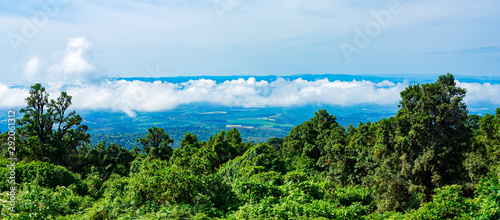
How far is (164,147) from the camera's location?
33.6m

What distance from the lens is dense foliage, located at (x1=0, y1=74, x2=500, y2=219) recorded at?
9.96 meters

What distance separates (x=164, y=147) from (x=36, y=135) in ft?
39.9

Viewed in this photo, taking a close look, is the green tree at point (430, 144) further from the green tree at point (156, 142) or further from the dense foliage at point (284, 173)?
the green tree at point (156, 142)

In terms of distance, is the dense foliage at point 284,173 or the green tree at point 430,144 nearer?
the dense foliage at point 284,173

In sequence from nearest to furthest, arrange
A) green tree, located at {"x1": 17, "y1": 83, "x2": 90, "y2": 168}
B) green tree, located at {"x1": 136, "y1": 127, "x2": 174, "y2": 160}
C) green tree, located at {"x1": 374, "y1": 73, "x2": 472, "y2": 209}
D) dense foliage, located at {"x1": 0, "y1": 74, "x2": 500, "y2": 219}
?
dense foliage, located at {"x1": 0, "y1": 74, "x2": 500, "y2": 219} < green tree, located at {"x1": 374, "y1": 73, "x2": 472, "y2": 209} < green tree, located at {"x1": 17, "y1": 83, "x2": 90, "y2": 168} < green tree, located at {"x1": 136, "y1": 127, "x2": 174, "y2": 160}

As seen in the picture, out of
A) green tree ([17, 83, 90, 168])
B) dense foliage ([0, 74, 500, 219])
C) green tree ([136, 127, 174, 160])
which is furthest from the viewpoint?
green tree ([136, 127, 174, 160])

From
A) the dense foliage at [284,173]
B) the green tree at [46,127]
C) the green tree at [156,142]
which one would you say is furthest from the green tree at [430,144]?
the green tree at [46,127]

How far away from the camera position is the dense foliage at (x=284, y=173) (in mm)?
9961

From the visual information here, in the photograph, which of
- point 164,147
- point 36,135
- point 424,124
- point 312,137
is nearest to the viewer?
point 424,124

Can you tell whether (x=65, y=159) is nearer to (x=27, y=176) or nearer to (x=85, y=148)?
(x=85, y=148)

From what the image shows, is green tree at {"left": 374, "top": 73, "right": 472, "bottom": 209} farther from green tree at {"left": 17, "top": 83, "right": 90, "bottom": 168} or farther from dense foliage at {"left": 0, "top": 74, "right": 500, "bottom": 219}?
green tree at {"left": 17, "top": 83, "right": 90, "bottom": 168}

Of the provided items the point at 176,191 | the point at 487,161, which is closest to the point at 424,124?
the point at 487,161

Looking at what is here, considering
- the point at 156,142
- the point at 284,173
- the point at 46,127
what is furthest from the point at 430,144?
the point at 46,127

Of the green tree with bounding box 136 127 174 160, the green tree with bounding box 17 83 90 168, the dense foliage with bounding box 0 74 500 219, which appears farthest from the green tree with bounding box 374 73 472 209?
the green tree with bounding box 17 83 90 168
